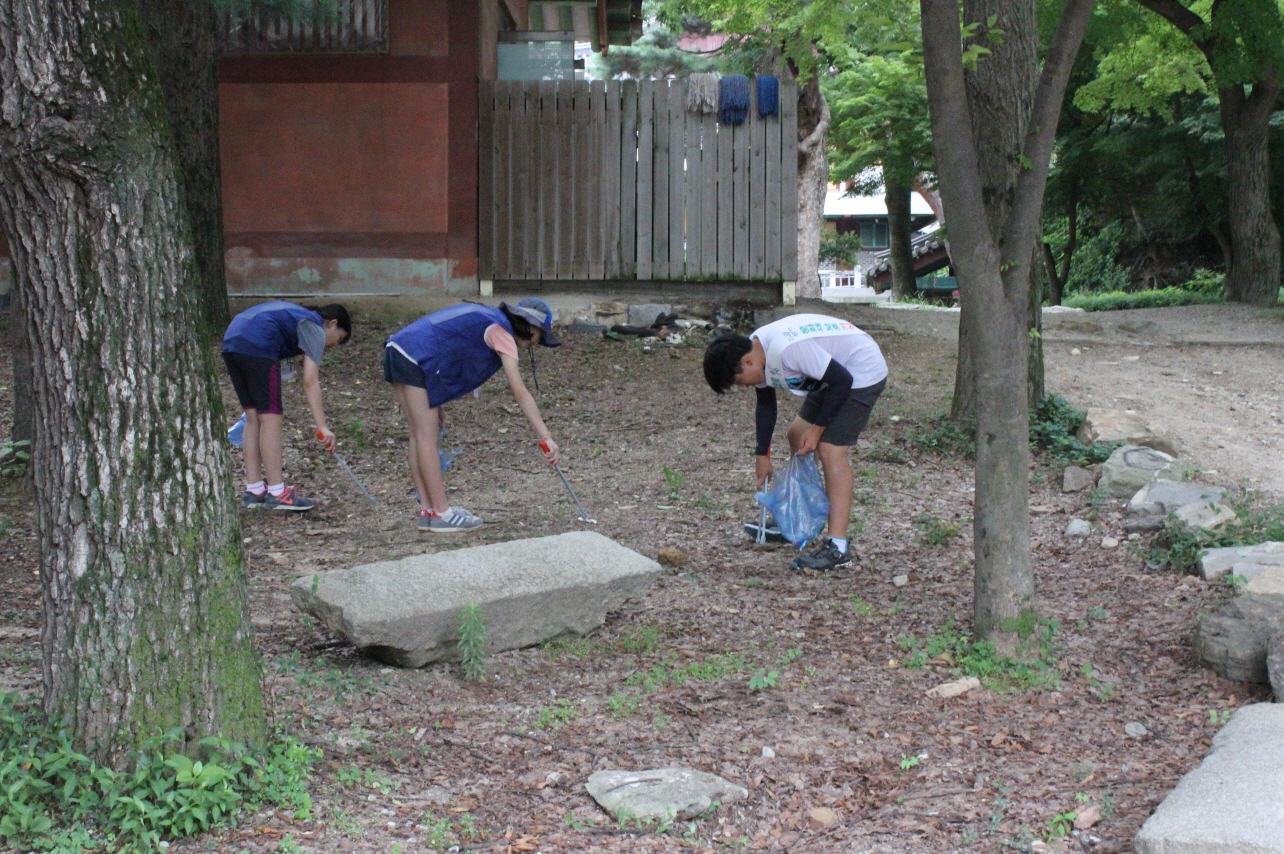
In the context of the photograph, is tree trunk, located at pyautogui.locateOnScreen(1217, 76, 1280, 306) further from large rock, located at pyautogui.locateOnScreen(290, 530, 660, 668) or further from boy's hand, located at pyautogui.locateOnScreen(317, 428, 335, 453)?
large rock, located at pyautogui.locateOnScreen(290, 530, 660, 668)

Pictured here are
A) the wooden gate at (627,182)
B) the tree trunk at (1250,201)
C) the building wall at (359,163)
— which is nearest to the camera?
the building wall at (359,163)

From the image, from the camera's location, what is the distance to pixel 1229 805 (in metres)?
2.86

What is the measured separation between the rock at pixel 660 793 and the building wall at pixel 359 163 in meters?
8.55

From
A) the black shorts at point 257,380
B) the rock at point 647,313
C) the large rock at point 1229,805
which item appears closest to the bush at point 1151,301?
the rock at point 647,313

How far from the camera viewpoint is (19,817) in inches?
113

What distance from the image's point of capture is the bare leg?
604cm

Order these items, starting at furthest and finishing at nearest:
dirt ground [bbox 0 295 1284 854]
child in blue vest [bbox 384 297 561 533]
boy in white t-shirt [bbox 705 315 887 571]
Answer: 1. child in blue vest [bbox 384 297 561 533]
2. boy in white t-shirt [bbox 705 315 887 571]
3. dirt ground [bbox 0 295 1284 854]

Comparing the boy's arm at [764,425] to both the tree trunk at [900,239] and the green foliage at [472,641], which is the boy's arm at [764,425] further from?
the tree trunk at [900,239]

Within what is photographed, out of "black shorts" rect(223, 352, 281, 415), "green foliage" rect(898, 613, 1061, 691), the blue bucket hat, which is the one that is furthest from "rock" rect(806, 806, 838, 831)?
"black shorts" rect(223, 352, 281, 415)

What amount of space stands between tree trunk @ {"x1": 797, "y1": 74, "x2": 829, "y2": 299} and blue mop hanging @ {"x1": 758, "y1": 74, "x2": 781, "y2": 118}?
615 centimetres

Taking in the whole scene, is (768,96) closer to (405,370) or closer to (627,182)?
(627,182)

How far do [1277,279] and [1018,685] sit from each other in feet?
42.5

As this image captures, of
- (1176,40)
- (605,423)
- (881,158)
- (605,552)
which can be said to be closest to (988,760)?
(605,552)

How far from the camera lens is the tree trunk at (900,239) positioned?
2325 centimetres
